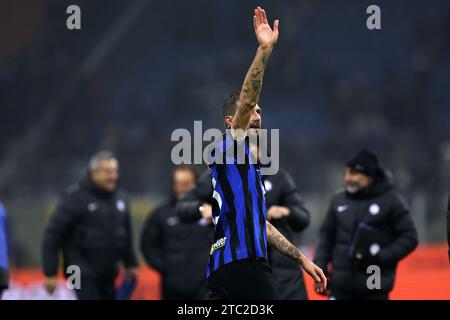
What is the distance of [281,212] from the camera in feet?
20.0

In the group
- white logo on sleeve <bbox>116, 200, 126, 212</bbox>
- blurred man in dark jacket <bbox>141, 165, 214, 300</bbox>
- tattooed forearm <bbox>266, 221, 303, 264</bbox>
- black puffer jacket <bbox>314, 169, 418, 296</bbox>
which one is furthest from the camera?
white logo on sleeve <bbox>116, 200, 126, 212</bbox>

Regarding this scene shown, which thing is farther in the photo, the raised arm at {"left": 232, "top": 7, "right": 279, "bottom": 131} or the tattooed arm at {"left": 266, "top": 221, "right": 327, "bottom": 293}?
the tattooed arm at {"left": 266, "top": 221, "right": 327, "bottom": 293}

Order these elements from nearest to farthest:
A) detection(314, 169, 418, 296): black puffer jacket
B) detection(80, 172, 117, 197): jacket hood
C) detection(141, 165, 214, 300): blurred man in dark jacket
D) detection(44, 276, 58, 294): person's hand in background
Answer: detection(314, 169, 418, 296): black puffer jacket < detection(44, 276, 58, 294): person's hand in background < detection(141, 165, 214, 300): blurred man in dark jacket < detection(80, 172, 117, 197): jacket hood

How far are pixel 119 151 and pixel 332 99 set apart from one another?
5.07 meters

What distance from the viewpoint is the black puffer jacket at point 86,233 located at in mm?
7703

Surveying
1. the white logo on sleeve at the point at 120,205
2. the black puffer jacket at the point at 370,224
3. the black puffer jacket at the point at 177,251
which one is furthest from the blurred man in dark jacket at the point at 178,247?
the black puffer jacket at the point at 370,224

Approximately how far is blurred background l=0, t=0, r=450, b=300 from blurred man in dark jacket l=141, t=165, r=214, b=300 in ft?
22.0

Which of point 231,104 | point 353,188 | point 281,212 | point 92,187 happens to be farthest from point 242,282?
point 92,187

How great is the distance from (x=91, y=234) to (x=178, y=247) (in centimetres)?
83

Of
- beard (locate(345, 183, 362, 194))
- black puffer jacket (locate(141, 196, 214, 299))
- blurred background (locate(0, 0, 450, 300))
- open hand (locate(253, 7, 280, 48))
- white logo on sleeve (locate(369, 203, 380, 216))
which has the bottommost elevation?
black puffer jacket (locate(141, 196, 214, 299))

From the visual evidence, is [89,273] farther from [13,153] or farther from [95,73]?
[95,73]

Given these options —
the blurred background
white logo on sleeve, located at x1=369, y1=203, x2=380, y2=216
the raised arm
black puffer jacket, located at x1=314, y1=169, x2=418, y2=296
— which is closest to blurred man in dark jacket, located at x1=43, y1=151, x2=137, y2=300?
black puffer jacket, located at x1=314, y1=169, x2=418, y2=296

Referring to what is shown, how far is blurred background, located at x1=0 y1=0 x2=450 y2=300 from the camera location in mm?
15617

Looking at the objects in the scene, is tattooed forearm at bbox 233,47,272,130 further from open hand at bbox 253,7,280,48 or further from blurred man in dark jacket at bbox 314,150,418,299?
blurred man in dark jacket at bbox 314,150,418,299
